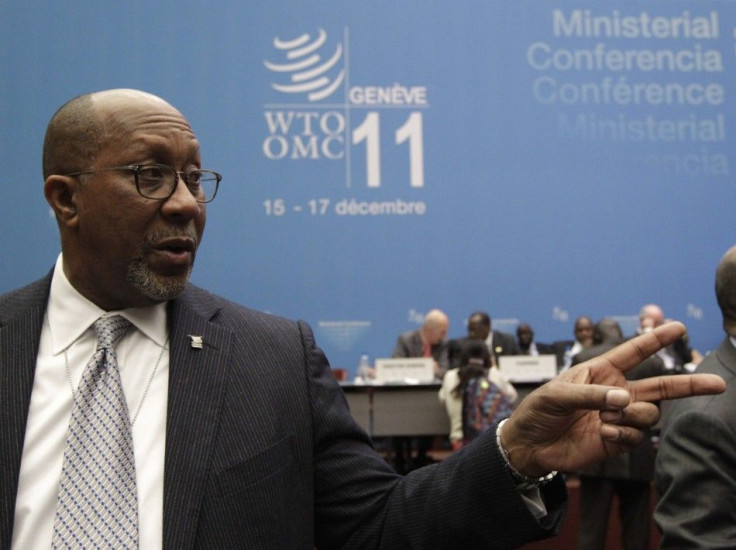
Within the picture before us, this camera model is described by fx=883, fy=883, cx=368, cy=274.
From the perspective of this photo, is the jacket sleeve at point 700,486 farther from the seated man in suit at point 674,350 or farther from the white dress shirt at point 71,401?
the seated man in suit at point 674,350

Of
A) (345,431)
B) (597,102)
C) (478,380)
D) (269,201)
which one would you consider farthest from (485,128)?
(345,431)

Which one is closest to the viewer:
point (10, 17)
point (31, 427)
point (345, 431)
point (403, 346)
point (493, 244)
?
point (31, 427)

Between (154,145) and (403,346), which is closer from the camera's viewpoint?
(154,145)

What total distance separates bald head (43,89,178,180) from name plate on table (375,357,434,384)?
648cm

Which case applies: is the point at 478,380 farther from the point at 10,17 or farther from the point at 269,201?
the point at 10,17

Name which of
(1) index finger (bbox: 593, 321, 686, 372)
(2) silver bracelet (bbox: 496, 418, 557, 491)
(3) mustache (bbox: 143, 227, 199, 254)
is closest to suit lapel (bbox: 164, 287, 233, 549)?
(3) mustache (bbox: 143, 227, 199, 254)

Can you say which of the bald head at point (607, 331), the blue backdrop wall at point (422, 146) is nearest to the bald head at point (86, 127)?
the bald head at point (607, 331)

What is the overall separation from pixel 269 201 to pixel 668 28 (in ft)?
17.1

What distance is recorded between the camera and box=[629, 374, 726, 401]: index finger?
1280 mm

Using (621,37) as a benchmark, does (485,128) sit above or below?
below

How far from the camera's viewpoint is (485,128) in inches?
418

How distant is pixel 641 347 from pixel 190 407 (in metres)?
0.73

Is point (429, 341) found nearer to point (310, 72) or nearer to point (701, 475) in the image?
point (310, 72)

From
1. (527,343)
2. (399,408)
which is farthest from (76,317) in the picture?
(527,343)
